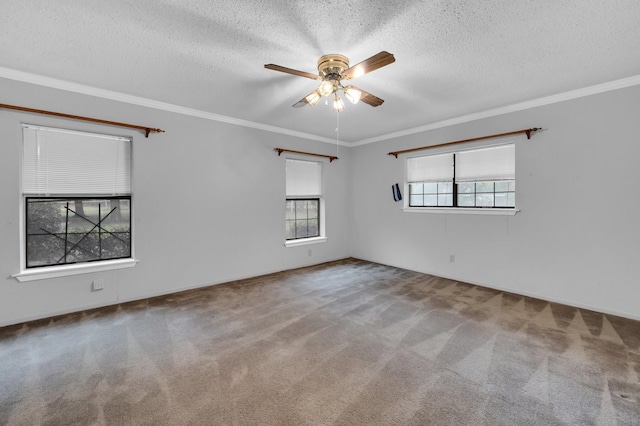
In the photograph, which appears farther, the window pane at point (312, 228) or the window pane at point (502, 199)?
the window pane at point (312, 228)

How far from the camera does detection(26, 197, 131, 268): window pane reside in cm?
313

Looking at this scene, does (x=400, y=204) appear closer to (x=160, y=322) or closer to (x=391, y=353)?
(x=391, y=353)

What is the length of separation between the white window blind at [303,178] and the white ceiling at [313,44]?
6.06ft

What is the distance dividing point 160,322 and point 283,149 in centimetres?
323

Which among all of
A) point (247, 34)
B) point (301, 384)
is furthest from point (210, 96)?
point (301, 384)

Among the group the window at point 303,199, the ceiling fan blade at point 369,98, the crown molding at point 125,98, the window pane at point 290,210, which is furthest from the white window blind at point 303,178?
the ceiling fan blade at point 369,98

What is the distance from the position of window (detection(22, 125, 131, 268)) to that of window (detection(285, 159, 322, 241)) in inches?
99.5

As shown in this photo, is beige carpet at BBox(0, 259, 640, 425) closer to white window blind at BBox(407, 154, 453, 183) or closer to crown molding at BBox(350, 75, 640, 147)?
white window blind at BBox(407, 154, 453, 183)

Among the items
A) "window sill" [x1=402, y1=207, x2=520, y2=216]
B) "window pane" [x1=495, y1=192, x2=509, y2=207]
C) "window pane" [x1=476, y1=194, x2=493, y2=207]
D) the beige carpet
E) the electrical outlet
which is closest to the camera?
the beige carpet

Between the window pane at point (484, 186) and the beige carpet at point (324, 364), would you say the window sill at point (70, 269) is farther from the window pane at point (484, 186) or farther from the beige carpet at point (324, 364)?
the window pane at point (484, 186)

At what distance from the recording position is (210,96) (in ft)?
11.4

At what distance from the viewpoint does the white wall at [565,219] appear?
308 centimetres

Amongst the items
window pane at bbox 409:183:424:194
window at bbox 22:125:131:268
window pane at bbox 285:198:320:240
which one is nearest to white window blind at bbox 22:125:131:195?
window at bbox 22:125:131:268

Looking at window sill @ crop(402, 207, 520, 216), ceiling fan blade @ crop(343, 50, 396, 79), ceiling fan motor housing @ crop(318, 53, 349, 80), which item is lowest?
window sill @ crop(402, 207, 520, 216)
